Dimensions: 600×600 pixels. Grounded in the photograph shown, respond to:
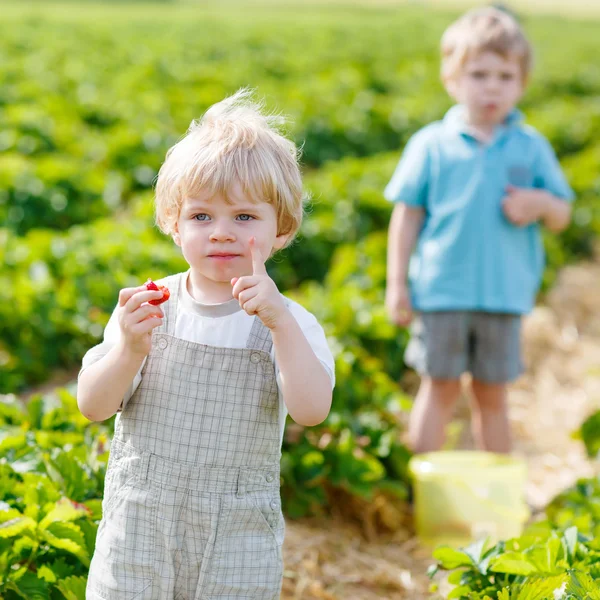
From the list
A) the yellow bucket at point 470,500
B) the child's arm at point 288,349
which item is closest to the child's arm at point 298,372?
the child's arm at point 288,349

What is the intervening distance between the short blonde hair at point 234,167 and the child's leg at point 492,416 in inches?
84.1

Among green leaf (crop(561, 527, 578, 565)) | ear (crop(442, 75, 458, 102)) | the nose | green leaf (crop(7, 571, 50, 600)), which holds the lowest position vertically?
green leaf (crop(7, 571, 50, 600))

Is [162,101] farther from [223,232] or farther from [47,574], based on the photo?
[223,232]

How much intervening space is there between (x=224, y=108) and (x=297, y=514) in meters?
1.93

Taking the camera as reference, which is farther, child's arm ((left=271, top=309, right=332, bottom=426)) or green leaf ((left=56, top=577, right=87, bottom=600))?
green leaf ((left=56, top=577, right=87, bottom=600))

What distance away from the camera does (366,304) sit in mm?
5207

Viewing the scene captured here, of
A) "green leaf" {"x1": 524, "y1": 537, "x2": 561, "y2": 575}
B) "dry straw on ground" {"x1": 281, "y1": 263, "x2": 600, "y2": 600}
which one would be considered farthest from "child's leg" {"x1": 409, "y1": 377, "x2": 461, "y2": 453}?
"green leaf" {"x1": 524, "y1": 537, "x2": 561, "y2": 575}

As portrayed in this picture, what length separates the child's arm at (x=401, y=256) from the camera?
156 inches

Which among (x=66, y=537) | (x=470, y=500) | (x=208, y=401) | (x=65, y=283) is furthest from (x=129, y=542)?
(x=65, y=283)

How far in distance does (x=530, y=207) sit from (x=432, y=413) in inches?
37.6

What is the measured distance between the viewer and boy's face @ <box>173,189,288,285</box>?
2070 millimetres

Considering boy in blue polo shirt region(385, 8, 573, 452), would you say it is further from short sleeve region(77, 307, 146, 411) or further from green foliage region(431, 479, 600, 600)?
short sleeve region(77, 307, 146, 411)

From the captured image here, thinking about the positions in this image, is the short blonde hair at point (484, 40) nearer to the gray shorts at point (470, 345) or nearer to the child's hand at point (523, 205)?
Result: the child's hand at point (523, 205)

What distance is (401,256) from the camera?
3.96 meters
